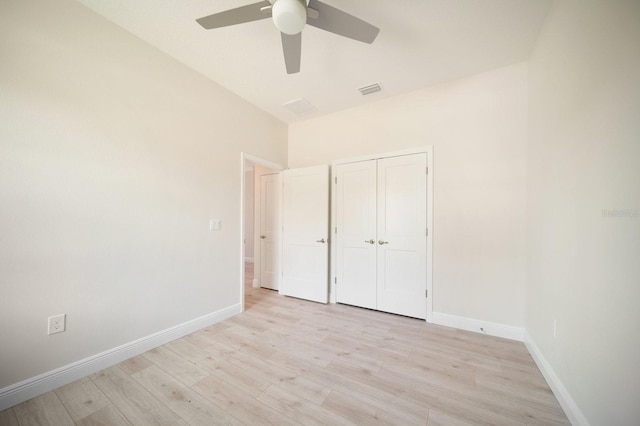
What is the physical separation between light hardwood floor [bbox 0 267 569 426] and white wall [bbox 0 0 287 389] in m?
0.39

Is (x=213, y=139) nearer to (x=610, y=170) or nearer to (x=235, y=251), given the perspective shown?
(x=235, y=251)

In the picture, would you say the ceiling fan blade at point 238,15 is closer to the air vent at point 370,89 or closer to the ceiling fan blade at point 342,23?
the ceiling fan blade at point 342,23

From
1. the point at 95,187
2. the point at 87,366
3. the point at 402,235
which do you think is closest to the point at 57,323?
the point at 87,366

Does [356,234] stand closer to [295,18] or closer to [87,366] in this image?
[295,18]

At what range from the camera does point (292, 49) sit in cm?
167

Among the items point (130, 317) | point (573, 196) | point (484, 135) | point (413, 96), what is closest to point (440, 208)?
point (484, 135)

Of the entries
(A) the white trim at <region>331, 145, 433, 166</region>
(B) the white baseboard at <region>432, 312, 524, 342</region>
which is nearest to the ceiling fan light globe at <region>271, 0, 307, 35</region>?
(A) the white trim at <region>331, 145, 433, 166</region>

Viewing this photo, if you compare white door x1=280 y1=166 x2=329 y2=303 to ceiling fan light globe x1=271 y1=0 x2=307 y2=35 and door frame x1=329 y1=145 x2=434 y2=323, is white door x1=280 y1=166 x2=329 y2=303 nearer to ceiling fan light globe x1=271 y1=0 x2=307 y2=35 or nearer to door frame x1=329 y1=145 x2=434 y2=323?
door frame x1=329 y1=145 x2=434 y2=323

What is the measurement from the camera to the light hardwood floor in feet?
4.42

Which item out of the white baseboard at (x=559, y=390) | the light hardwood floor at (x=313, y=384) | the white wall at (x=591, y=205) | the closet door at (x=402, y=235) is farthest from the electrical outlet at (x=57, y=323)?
the white baseboard at (x=559, y=390)

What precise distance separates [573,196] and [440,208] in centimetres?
125

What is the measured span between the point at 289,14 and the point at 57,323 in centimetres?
267

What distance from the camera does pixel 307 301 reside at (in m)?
3.36

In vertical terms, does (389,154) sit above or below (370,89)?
below
